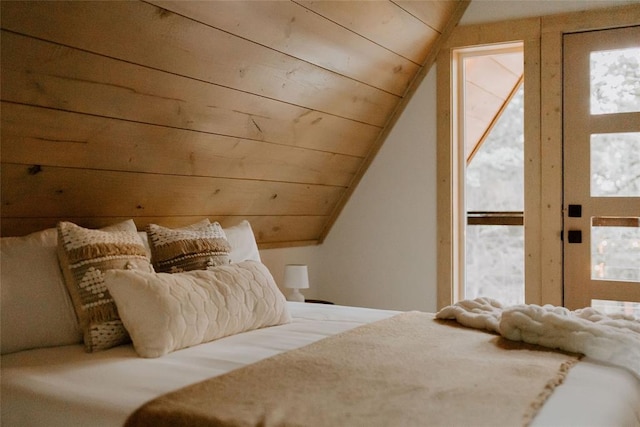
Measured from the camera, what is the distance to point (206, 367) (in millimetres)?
1775

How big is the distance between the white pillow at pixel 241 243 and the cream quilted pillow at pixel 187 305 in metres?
0.54

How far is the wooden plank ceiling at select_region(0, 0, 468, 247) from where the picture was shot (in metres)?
2.04

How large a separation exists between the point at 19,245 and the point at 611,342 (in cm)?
184

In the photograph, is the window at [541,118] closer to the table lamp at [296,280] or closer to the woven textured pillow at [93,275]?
the table lamp at [296,280]

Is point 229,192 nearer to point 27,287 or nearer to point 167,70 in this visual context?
point 167,70

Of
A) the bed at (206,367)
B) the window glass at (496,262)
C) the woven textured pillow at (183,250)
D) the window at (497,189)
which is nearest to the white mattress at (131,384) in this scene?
the bed at (206,367)

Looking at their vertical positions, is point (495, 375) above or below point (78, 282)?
below

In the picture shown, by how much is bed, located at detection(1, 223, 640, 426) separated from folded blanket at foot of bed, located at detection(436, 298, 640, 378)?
3 cm

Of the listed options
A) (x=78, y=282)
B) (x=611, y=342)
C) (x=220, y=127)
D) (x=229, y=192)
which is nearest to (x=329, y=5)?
(x=220, y=127)

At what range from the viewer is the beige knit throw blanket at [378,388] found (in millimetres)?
1337

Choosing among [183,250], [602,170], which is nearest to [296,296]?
[183,250]

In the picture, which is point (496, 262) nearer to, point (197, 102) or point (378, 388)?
point (197, 102)

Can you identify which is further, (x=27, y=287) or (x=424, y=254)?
(x=424, y=254)

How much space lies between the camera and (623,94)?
11.1 feet
